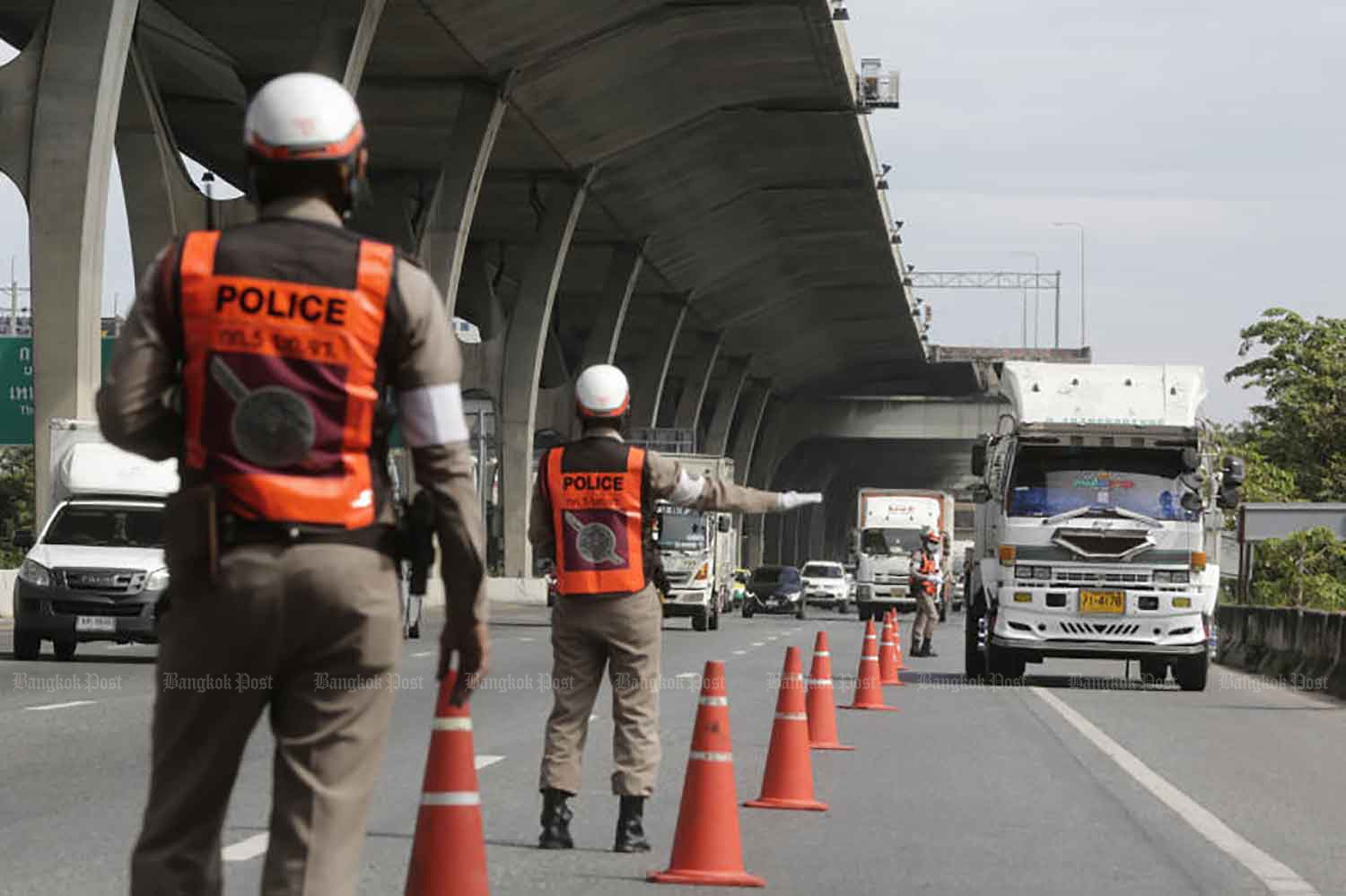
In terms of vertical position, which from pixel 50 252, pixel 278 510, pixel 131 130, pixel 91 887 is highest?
pixel 131 130

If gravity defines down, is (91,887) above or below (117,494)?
below

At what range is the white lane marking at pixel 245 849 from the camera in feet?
32.3

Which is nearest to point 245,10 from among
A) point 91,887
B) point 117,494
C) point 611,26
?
point 611,26

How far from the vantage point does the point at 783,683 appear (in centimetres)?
1247

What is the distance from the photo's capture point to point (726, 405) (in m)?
99.3

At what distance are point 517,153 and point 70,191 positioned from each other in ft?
74.7

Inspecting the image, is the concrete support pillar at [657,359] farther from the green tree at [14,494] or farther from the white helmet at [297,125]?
the white helmet at [297,125]

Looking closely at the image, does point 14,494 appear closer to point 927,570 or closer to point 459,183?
point 459,183

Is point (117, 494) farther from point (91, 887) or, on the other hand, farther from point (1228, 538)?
point (1228, 538)

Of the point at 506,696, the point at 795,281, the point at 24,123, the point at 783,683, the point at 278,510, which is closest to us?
the point at 278,510

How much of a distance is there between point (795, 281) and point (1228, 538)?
23783 mm

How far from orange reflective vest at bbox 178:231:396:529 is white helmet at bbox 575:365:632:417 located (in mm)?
→ 5423

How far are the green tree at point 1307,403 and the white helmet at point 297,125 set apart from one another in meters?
77.8

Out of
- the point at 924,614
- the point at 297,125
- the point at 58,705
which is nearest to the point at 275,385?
the point at 297,125
